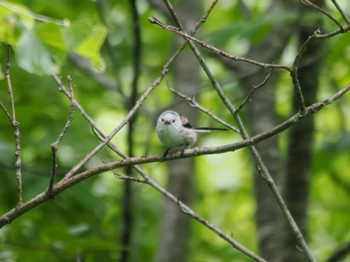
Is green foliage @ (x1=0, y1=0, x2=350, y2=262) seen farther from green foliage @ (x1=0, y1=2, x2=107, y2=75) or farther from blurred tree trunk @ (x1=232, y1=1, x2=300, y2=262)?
blurred tree trunk @ (x1=232, y1=1, x2=300, y2=262)

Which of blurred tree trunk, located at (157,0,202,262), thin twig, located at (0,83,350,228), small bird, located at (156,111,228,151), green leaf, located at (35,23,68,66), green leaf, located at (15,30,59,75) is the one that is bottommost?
thin twig, located at (0,83,350,228)

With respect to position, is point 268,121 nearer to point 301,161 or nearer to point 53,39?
point 301,161

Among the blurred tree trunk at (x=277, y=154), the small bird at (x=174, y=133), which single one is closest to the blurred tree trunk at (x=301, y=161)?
the blurred tree trunk at (x=277, y=154)

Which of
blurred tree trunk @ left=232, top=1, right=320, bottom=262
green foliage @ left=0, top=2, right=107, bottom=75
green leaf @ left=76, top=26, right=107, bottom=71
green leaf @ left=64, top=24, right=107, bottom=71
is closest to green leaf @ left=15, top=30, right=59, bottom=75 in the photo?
green foliage @ left=0, top=2, right=107, bottom=75

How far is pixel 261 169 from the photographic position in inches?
163

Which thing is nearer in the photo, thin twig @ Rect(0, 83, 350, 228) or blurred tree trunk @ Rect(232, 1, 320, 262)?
thin twig @ Rect(0, 83, 350, 228)

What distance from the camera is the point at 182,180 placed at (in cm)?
761

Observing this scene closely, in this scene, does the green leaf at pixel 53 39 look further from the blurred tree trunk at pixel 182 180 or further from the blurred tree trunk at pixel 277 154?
the blurred tree trunk at pixel 182 180

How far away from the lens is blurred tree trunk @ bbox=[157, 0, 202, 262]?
7312 millimetres

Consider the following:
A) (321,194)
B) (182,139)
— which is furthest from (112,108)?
(182,139)

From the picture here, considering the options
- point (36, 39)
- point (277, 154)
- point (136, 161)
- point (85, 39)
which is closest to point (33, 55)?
point (36, 39)

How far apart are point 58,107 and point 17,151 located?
4.42m

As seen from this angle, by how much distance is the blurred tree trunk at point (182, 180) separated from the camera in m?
7.31

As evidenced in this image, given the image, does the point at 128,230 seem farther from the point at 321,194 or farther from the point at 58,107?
the point at 321,194
